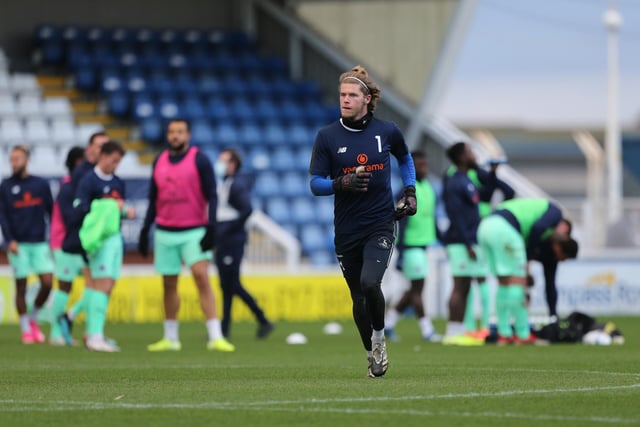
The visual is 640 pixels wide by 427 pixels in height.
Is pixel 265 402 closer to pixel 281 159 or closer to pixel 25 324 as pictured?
pixel 25 324

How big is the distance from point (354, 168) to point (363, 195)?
21 centimetres

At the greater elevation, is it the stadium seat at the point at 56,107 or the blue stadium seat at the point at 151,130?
the stadium seat at the point at 56,107

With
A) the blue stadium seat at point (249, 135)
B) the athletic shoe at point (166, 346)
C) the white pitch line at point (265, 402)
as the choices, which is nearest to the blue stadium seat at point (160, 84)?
the blue stadium seat at point (249, 135)

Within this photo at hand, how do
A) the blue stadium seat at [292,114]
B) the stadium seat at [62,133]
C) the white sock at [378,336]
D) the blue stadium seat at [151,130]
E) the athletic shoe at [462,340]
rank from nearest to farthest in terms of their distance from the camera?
the white sock at [378,336] → the athletic shoe at [462,340] → the stadium seat at [62,133] → the blue stadium seat at [151,130] → the blue stadium seat at [292,114]

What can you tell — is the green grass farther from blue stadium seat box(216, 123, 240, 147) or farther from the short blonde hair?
blue stadium seat box(216, 123, 240, 147)

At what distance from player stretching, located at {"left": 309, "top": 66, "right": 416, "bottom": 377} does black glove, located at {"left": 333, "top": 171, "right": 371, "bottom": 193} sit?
0.53ft

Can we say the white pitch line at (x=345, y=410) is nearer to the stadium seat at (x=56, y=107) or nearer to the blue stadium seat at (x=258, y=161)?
the blue stadium seat at (x=258, y=161)

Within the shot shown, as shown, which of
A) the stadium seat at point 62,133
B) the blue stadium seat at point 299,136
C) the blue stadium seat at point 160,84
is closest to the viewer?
the stadium seat at point 62,133

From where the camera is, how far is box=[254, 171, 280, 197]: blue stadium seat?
27.2 meters

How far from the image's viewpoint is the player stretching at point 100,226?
1442 centimetres

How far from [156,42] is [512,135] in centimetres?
4323

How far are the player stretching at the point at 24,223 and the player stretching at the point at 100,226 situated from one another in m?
2.44

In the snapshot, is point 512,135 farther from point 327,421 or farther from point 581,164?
point 327,421

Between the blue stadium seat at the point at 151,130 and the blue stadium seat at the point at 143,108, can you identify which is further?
the blue stadium seat at the point at 143,108
